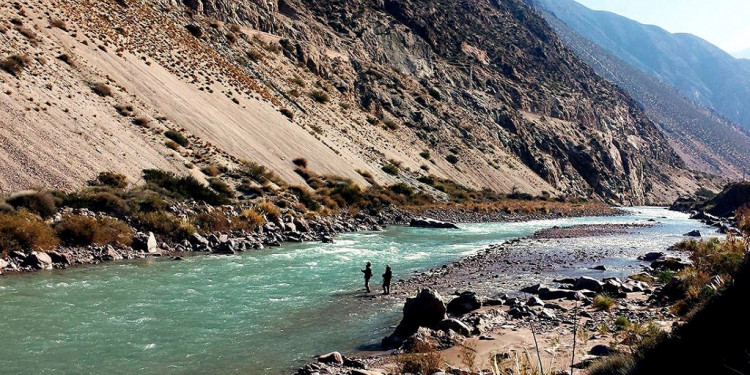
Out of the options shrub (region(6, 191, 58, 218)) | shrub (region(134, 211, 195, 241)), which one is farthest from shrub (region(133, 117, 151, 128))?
shrub (region(6, 191, 58, 218))

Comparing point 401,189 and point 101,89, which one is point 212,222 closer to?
point 101,89

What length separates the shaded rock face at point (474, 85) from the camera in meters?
76.2

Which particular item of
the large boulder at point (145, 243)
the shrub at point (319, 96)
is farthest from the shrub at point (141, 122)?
the shrub at point (319, 96)

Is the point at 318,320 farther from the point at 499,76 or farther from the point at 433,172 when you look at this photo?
the point at 499,76

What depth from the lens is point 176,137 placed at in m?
35.3

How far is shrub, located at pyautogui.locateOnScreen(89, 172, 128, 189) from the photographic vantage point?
25.4 metres

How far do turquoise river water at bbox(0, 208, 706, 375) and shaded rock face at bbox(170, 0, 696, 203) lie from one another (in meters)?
52.9

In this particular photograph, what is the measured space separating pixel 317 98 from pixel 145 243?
4405 centimetres

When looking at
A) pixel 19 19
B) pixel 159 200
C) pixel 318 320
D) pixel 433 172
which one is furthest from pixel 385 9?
pixel 318 320

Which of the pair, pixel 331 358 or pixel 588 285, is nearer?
pixel 331 358

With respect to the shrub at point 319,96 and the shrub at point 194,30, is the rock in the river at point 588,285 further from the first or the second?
the shrub at point 194,30

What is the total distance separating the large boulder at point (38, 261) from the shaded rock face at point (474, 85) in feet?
171

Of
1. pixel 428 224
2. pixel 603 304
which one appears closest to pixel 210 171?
pixel 428 224

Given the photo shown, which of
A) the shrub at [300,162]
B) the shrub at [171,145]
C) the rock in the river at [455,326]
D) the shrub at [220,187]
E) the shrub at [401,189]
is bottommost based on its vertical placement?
the shrub at [220,187]
